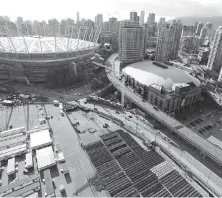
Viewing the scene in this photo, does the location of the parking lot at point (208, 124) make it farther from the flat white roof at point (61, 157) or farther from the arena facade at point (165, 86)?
Result: the flat white roof at point (61, 157)

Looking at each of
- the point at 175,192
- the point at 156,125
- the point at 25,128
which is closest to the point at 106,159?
the point at 175,192

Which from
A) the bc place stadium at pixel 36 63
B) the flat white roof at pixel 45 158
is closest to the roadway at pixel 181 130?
the bc place stadium at pixel 36 63

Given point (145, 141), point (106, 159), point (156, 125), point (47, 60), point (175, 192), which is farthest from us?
point (47, 60)

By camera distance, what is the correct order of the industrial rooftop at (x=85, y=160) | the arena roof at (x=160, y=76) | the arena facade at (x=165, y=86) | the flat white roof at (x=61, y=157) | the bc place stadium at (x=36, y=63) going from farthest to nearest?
1. the bc place stadium at (x=36, y=63)
2. the arena roof at (x=160, y=76)
3. the arena facade at (x=165, y=86)
4. the flat white roof at (x=61, y=157)
5. the industrial rooftop at (x=85, y=160)

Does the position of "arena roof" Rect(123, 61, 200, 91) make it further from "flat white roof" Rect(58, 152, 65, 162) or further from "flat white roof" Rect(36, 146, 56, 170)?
"flat white roof" Rect(36, 146, 56, 170)

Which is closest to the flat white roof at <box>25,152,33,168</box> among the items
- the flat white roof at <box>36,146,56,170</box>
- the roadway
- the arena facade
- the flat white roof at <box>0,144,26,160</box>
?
the flat white roof at <box>36,146,56,170</box>

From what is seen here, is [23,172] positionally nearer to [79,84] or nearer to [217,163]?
[217,163]
